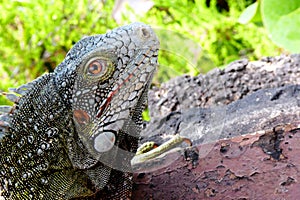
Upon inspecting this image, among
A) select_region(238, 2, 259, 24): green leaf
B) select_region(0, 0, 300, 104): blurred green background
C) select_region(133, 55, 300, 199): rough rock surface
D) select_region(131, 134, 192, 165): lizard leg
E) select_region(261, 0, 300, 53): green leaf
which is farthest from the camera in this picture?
select_region(0, 0, 300, 104): blurred green background

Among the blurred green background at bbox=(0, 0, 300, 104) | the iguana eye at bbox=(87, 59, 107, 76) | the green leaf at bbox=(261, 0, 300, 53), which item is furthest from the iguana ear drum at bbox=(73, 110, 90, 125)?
the blurred green background at bbox=(0, 0, 300, 104)

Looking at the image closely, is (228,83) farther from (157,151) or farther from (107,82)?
(107,82)

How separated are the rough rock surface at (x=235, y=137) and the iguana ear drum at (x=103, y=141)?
0.31 m

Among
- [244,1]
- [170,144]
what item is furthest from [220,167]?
[244,1]

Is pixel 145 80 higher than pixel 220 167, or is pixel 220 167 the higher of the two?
pixel 145 80

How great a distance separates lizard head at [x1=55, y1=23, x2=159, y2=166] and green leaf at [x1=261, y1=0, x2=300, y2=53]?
1872 millimetres

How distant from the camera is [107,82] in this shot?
1568 mm

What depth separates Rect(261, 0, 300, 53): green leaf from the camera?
10.4 ft

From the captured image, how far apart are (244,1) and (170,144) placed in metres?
3.24

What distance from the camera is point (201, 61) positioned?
6.29ft

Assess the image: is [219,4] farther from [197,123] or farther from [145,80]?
[145,80]

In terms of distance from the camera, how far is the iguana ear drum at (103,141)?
1556mm

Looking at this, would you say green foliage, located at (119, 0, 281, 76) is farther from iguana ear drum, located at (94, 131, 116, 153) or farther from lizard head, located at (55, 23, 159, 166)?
iguana ear drum, located at (94, 131, 116, 153)

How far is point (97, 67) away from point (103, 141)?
27cm
